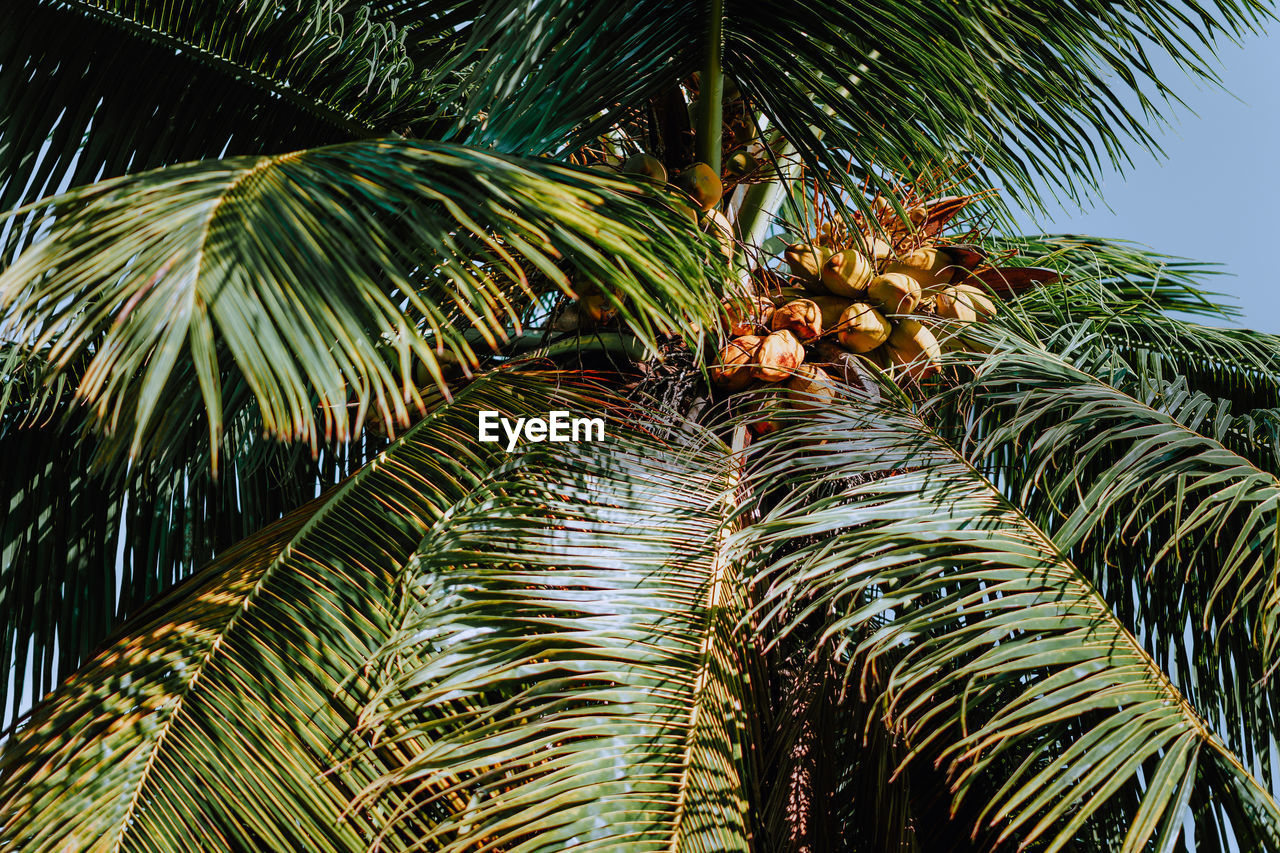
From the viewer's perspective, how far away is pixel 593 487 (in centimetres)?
194

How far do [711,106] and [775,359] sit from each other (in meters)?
0.61

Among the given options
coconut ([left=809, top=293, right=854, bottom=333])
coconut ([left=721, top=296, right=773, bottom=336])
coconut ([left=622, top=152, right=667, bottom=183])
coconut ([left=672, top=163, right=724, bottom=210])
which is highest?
coconut ([left=622, top=152, right=667, bottom=183])

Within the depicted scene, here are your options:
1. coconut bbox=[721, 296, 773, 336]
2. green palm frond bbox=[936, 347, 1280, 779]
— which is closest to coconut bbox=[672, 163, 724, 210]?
coconut bbox=[721, 296, 773, 336]

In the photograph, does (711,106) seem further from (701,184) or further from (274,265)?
(274,265)

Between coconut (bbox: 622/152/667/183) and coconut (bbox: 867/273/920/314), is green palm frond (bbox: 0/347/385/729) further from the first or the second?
coconut (bbox: 867/273/920/314)

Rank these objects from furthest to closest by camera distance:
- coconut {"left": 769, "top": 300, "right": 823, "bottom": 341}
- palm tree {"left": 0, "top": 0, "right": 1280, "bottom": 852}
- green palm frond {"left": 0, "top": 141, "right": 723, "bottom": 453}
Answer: coconut {"left": 769, "top": 300, "right": 823, "bottom": 341}
palm tree {"left": 0, "top": 0, "right": 1280, "bottom": 852}
green palm frond {"left": 0, "top": 141, "right": 723, "bottom": 453}

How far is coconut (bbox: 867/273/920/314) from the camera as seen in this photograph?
2258 mm

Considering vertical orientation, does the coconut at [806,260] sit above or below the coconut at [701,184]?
below

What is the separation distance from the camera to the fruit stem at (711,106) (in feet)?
7.39

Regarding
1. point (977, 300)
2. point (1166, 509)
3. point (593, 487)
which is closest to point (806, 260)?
point (977, 300)

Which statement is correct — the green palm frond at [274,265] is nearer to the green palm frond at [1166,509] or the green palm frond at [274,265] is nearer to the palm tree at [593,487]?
the palm tree at [593,487]

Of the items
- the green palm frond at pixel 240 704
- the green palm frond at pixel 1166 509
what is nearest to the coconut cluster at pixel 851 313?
the green palm frond at pixel 1166 509

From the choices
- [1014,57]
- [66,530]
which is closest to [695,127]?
[1014,57]

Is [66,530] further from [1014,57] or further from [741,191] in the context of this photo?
[1014,57]
